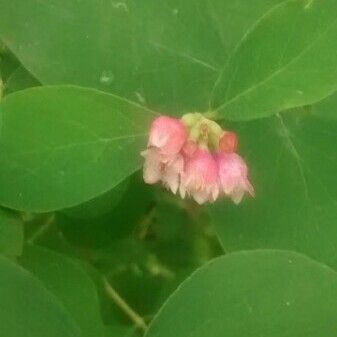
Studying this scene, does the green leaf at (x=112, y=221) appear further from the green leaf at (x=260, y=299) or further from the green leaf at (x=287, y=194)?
the green leaf at (x=260, y=299)

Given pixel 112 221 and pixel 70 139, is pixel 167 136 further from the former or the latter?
pixel 112 221

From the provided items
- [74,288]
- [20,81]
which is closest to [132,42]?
[20,81]

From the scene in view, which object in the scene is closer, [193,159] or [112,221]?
[193,159]

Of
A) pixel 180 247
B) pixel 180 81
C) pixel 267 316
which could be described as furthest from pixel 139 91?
pixel 180 247

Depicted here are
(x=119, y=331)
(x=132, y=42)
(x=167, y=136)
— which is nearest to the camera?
(x=167, y=136)

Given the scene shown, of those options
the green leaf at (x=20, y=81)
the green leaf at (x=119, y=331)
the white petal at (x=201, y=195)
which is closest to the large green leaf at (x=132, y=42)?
the green leaf at (x=20, y=81)

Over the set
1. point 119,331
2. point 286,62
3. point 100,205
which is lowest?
point 119,331

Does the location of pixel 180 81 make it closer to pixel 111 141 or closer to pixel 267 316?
pixel 111 141
